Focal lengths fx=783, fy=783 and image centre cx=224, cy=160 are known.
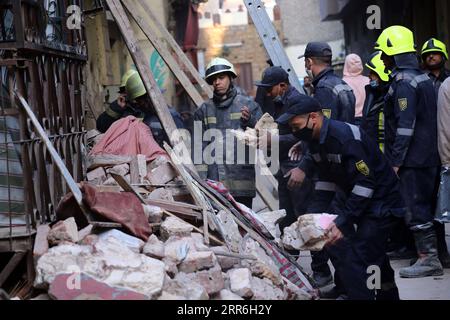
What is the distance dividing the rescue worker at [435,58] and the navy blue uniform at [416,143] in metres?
0.95

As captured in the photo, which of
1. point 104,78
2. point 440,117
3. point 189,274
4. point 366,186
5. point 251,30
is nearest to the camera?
point 189,274

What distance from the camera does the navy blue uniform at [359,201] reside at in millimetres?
5441

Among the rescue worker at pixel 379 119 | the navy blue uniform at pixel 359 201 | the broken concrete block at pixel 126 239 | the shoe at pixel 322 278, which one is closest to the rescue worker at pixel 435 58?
the rescue worker at pixel 379 119

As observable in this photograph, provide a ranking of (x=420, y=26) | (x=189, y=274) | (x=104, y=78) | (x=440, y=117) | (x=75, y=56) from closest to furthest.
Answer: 1. (x=189, y=274)
2. (x=75, y=56)
3. (x=440, y=117)
4. (x=104, y=78)
5. (x=420, y=26)

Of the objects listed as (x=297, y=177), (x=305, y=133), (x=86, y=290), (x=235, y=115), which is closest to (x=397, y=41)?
(x=297, y=177)

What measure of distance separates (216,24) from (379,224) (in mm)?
32946

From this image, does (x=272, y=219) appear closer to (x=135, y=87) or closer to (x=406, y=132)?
(x=406, y=132)

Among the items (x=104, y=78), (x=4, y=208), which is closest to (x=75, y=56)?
(x=4, y=208)

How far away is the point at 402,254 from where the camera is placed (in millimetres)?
7930

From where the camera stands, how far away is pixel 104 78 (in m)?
11.3

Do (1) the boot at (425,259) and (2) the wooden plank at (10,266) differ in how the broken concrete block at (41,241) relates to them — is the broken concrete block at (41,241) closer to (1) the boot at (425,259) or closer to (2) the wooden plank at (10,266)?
(2) the wooden plank at (10,266)

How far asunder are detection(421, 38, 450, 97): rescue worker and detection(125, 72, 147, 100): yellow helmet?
2.96 meters
